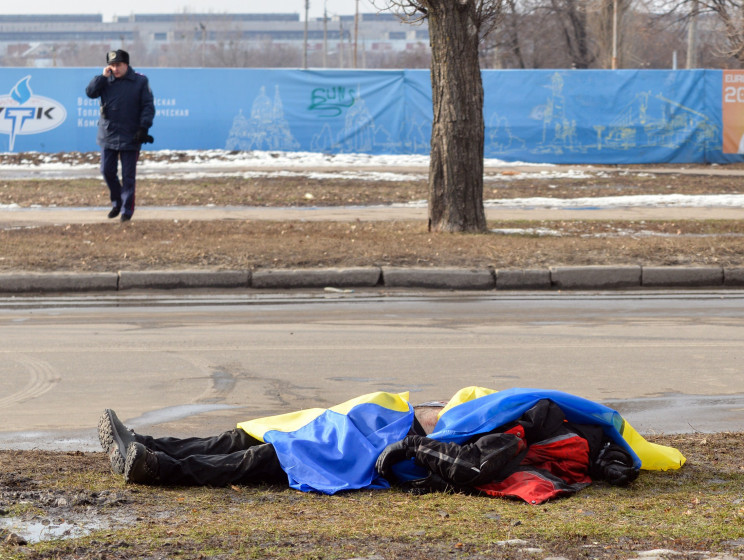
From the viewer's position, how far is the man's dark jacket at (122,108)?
11570 millimetres

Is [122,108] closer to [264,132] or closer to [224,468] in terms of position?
[224,468]

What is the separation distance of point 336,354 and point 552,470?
9.05 ft

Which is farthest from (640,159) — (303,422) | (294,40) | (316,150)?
(294,40)

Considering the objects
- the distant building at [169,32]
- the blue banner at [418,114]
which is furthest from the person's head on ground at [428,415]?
the distant building at [169,32]

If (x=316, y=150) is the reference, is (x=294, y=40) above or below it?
above

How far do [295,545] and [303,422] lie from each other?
117 centimetres

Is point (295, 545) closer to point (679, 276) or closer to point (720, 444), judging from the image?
point (720, 444)

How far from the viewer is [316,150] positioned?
23484 millimetres

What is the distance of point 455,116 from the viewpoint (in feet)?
35.8

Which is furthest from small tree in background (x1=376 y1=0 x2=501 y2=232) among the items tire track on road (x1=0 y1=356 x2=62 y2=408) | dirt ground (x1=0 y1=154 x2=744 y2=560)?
dirt ground (x1=0 y1=154 x2=744 y2=560)

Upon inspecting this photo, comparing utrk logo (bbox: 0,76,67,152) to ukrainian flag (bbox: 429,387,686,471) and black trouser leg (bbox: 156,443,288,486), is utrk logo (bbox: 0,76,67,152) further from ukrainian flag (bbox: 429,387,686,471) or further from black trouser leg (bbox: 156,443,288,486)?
ukrainian flag (bbox: 429,387,686,471)

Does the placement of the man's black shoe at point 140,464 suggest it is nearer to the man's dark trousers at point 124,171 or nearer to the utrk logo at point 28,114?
the man's dark trousers at point 124,171

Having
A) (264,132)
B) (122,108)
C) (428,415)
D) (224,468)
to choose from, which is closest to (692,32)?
Answer: (264,132)

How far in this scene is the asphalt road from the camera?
5086 millimetres
